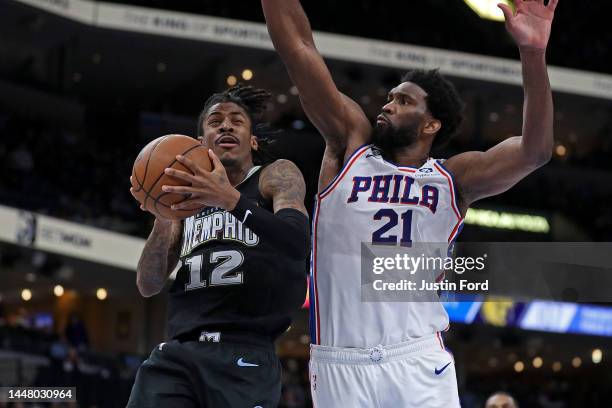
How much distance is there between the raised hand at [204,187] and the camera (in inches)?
151

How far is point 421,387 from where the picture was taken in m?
4.19

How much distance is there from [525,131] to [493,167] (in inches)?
10.4

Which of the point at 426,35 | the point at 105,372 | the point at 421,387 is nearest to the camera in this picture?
the point at 421,387

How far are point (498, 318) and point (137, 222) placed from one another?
8527 mm

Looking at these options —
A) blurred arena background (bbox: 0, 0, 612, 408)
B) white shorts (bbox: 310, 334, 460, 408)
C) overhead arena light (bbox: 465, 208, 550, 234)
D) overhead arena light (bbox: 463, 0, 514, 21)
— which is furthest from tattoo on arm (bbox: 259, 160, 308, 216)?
overhead arena light (bbox: 463, 0, 514, 21)

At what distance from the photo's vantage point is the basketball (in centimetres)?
402

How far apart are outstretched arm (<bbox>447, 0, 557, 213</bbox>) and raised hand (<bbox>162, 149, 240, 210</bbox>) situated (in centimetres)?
117

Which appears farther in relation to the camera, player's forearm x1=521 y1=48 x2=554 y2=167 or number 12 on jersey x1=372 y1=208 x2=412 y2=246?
number 12 on jersey x1=372 y1=208 x2=412 y2=246

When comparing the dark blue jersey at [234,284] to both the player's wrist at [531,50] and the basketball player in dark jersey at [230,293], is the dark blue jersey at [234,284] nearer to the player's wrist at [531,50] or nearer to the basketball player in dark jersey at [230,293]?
the basketball player in dark jersey at [230,293]

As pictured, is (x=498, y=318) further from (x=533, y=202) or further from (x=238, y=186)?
(x=238, y=186)

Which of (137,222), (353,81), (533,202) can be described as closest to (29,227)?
(137,222)

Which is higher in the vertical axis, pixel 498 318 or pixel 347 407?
pixel 498 318

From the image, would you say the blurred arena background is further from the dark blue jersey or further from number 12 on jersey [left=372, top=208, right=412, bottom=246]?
number 12 on jersey [left=372, top=208, right=412, bottom=246]

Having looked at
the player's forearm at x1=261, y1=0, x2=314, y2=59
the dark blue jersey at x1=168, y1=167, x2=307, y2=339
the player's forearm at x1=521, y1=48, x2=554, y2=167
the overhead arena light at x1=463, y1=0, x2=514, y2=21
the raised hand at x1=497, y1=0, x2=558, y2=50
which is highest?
the overhead arena light at x1=463, y1=0, x2=514, y2=21
